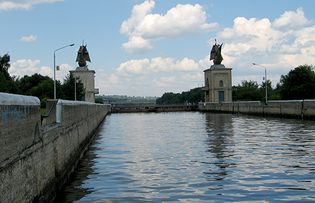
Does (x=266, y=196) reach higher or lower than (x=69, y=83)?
lower

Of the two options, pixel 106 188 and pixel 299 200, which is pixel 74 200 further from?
pixel 299 200

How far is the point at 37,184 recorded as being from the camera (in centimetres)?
1138

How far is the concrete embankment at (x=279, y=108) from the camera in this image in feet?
187

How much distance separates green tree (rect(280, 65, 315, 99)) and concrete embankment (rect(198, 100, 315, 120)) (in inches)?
545

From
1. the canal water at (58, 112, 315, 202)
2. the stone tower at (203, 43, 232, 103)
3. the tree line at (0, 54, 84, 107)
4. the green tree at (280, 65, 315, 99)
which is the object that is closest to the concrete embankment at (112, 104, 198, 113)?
the stone tower at (203, 43, 232, 103)

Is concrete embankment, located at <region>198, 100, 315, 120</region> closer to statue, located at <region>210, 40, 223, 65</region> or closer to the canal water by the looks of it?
the canal water

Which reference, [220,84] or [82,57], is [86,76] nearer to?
[82,57]

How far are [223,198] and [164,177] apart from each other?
3952 mm

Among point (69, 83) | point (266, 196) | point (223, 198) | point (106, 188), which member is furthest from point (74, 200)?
point (69, 83)

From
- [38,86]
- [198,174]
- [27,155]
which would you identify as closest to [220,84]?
[38,86]

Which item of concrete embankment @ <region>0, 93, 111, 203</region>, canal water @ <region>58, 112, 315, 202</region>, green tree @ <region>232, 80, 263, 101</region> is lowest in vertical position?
canal water @ <region>58, 112, 315, 202</region>

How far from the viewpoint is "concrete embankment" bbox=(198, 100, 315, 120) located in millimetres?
56894

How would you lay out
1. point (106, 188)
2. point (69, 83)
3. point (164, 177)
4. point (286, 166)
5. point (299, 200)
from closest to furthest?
point (299, 200)
point (106, 188)
point (164, 177)
point (286, 166)
point (69, 83)

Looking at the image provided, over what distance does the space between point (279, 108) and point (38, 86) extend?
7602cm
